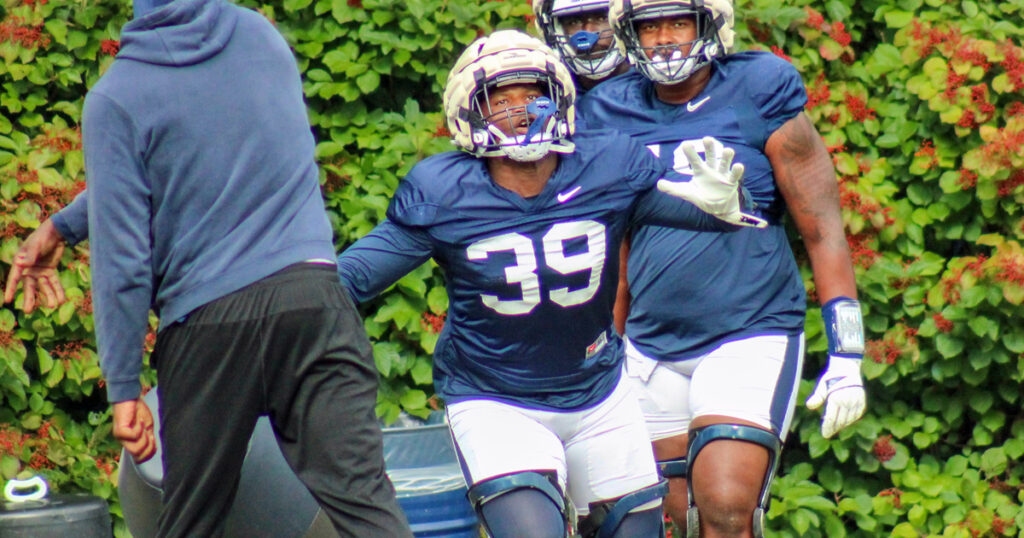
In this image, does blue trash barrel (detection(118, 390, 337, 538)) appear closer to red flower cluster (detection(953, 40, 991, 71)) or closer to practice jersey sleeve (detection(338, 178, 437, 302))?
practice jersey sleeve (detection(338, 178, 437, 302))

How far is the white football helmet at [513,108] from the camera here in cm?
362

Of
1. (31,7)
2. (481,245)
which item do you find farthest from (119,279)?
(31,7)

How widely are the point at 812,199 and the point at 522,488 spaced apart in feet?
3.95

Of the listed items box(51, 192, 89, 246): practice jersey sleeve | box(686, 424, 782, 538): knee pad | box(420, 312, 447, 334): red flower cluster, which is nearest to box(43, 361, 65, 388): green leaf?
box(420, 312, 447, 334): red flower cluster

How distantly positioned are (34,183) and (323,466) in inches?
81.7

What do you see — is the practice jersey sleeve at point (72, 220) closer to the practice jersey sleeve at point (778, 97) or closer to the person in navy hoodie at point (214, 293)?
the person in navy hoodie at point (214, 293)

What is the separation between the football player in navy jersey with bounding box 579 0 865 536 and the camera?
3962mm

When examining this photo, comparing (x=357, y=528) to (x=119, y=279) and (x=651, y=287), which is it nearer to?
(x=119, y=279)

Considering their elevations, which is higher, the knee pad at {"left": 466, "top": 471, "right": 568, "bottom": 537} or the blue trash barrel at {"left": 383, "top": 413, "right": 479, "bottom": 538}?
the knee pad at {"left": 466, "top": 471, "right": 568, "bottom": 537}

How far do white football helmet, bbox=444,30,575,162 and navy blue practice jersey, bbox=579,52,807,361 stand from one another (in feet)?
1.56

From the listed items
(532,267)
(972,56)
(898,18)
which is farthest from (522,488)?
(898,18)

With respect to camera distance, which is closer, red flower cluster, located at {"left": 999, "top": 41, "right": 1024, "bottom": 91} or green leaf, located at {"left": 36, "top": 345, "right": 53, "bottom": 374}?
green leaf, located at {"left": 36, "top": 345, "right": 53, "bottom": 374}

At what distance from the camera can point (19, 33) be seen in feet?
16.1

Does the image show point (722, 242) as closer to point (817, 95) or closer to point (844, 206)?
point (844, 206)
